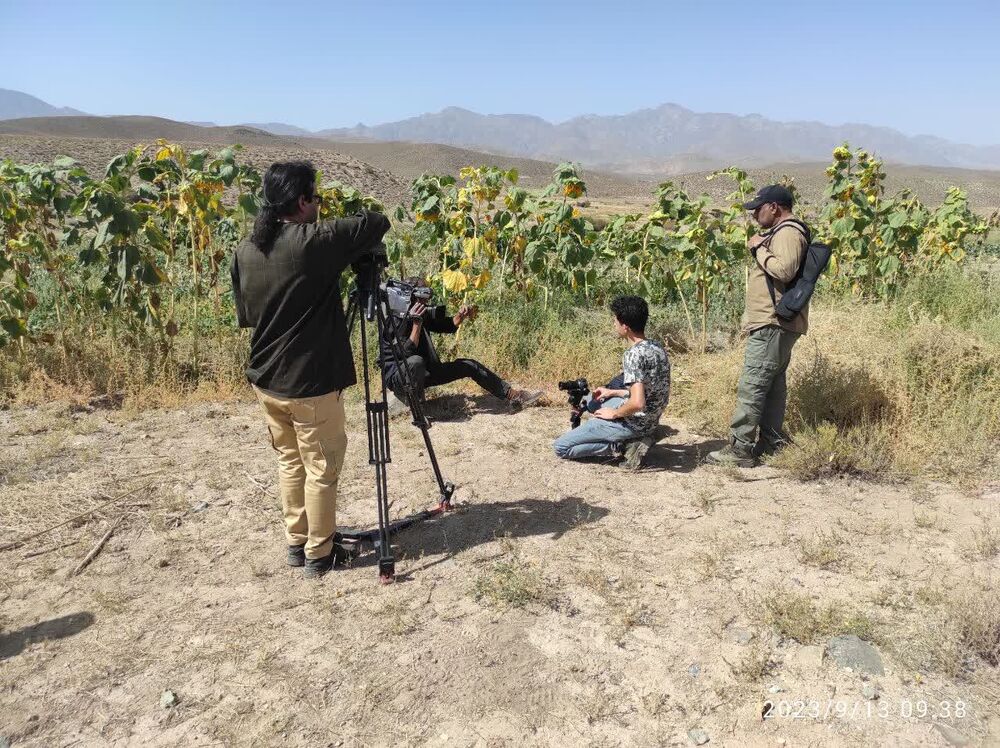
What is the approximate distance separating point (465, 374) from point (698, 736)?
144 inches

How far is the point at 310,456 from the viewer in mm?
3256

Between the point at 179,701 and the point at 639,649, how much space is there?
1797 mm

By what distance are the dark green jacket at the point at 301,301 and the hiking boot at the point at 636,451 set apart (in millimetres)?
2146

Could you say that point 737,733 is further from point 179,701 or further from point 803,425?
point 803,425

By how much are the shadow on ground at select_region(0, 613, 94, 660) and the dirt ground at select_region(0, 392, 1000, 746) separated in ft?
0.04

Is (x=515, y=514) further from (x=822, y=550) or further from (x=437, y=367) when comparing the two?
(x=437, y=367)

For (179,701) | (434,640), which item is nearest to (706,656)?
(434,640)

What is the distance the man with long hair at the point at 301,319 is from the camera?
294cm

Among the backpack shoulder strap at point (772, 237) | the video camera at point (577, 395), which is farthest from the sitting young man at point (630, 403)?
the backpack shoulder strap at point (772, 237)

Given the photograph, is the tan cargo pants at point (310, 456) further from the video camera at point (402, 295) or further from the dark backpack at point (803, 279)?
the dark backpack at point (803, 279)

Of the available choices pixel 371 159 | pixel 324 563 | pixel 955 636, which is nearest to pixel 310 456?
pixel 324 563

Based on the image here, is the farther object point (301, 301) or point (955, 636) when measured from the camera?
point (301, 301)

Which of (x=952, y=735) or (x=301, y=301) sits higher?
(x=301, y=301)

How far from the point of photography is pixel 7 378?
233 inches
